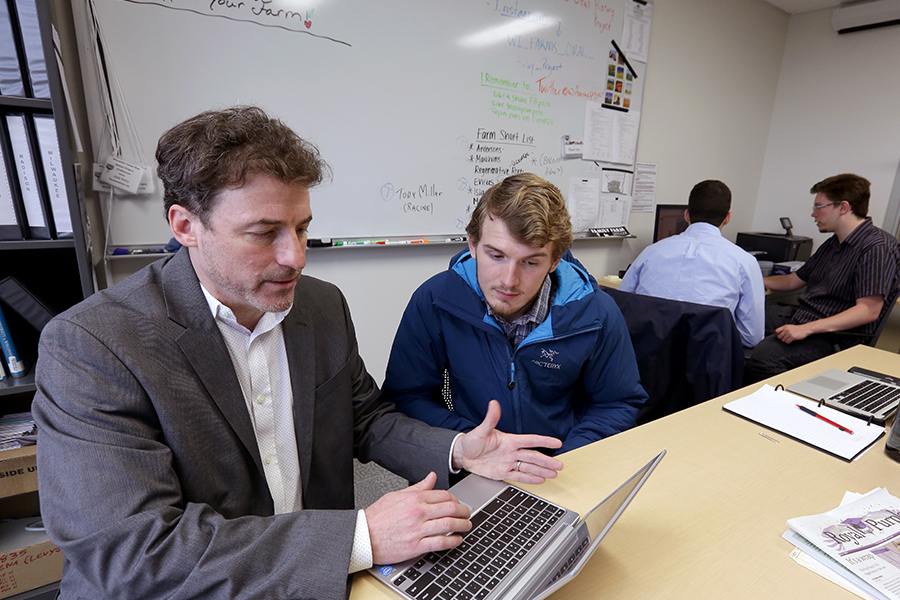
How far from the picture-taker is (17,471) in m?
1.33

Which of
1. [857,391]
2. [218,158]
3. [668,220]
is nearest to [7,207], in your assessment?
[218,158]

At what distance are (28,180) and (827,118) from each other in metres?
5.01

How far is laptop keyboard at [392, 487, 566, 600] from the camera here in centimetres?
65

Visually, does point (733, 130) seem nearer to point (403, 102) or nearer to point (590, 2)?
point (590, 2)

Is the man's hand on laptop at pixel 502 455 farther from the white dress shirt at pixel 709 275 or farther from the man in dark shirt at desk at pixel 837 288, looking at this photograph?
the man in dark shirt at desk at pixel 837 288

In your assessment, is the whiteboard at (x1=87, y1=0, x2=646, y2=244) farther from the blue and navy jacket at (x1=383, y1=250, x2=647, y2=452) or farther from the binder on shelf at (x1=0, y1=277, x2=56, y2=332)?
the blue and navy jacket at (x1=383, y1=250, x2=647, y2=452)

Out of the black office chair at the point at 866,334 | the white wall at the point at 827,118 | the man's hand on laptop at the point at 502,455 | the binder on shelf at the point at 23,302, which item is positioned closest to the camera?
the man's hand on laptop at the point at 502,455

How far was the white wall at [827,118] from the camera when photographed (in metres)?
3.60

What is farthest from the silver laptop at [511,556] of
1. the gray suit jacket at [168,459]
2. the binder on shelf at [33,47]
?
the binder on shelf at [33,47]

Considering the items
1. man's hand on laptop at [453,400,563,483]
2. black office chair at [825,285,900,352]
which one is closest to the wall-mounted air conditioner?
black office chair at [825,285,900,352]

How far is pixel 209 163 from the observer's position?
0.79 m

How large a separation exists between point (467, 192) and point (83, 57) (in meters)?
1.62

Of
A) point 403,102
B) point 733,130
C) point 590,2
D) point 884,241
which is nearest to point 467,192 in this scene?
point 403,102

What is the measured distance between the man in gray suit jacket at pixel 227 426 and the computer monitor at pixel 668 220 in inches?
111
